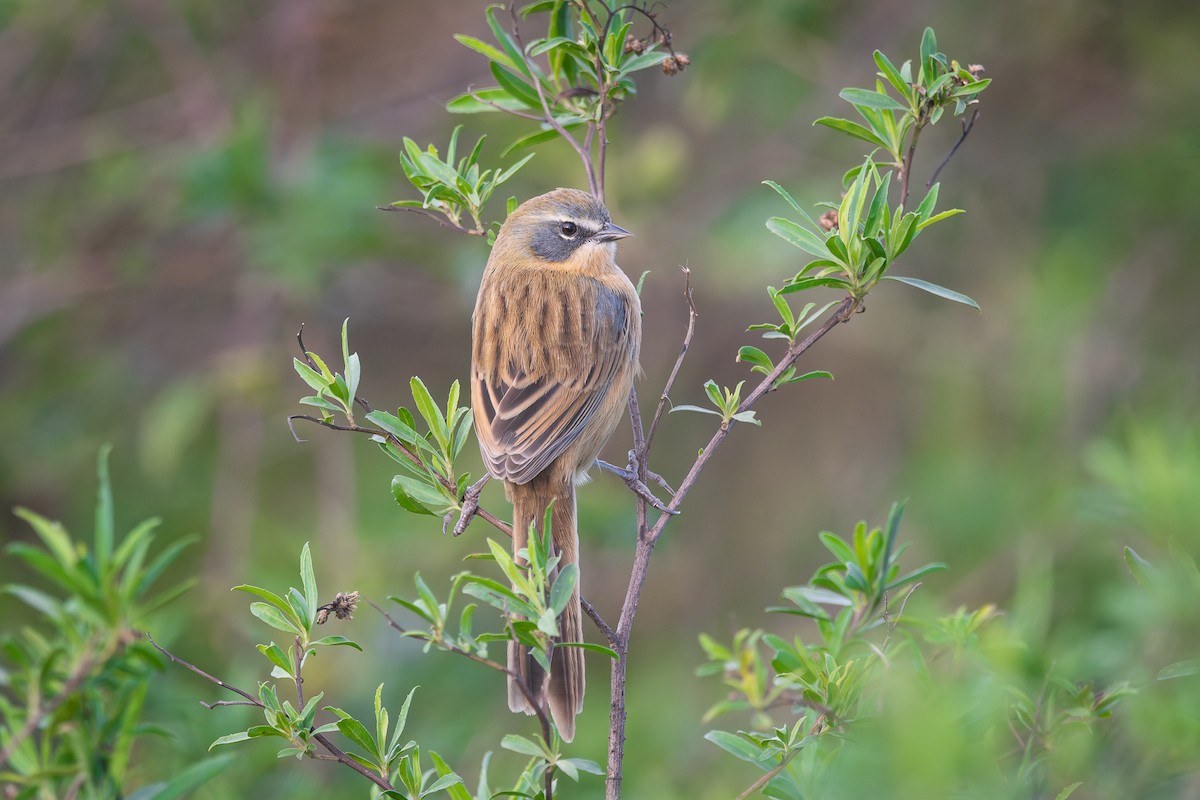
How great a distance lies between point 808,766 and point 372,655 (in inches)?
141

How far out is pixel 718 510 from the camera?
27.7 feet

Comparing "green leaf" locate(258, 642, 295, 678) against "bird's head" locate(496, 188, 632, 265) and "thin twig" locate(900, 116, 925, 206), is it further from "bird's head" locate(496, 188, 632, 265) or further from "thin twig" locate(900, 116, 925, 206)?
"bird's head" locate(496, 188, 632, 265)

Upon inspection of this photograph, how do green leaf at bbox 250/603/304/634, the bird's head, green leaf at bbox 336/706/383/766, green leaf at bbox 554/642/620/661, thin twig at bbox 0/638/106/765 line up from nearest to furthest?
thin twig at bbox 0/638/106/765
green leaf at bbox 554/642/620/661
green leaf at bbox 336/706/383/766
green leaf at bbox 250/603/304/634
the bird's head

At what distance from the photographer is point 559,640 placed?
3.26 metres

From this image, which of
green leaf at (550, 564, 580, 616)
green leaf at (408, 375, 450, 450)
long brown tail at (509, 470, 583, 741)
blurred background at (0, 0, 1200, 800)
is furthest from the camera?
blurred background at (0, 0, 1200, 800)

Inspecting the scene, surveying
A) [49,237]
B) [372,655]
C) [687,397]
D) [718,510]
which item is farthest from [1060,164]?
[49,237]

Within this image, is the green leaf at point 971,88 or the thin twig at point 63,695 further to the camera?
the green leaf at point 971,88

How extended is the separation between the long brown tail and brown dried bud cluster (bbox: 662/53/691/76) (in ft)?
4.10

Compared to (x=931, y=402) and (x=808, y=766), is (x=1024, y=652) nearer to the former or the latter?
(x=808, y=766)

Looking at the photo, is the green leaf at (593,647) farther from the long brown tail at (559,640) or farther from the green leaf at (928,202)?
the green leaf at (928,202)

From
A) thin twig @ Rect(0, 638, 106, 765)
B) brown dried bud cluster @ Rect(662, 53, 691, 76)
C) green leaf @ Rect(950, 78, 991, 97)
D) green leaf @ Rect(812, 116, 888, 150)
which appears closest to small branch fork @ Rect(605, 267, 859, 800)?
green leaf @ Rect(812, 116, 888, 150)

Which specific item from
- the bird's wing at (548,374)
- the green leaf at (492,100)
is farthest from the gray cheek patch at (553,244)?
the green leaf at (492,100)

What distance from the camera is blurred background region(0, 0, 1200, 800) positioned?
235 inches

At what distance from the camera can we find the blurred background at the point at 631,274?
5.98m
